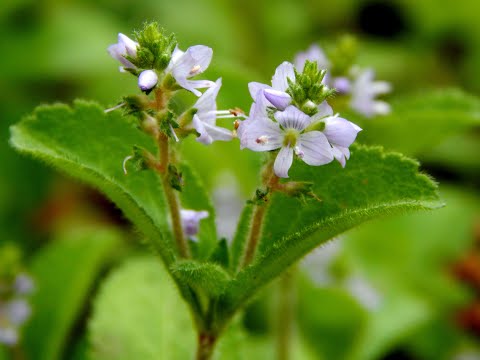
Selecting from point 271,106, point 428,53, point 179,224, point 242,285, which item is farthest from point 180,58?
point 428,53

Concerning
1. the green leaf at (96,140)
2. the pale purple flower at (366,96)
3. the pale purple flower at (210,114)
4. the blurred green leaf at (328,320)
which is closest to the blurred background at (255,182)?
the blurred green leaf at (328,320)

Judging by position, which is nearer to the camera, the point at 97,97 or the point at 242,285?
the point at 242,285

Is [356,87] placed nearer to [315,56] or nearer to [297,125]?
[315,56]

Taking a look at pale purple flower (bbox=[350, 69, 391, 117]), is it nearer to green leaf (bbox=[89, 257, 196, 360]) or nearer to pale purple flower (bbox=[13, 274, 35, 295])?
green leaf (bbox=[89, 257, 196, 360])

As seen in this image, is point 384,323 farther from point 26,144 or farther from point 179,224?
point 26,144

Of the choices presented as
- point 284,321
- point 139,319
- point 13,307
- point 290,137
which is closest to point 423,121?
point 284,321

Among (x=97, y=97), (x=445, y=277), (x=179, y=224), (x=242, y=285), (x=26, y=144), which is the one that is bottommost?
(x=242, y=285)
